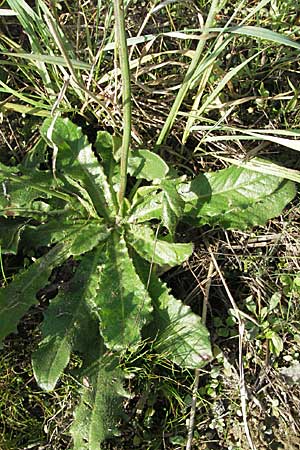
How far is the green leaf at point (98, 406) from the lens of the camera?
1932 mm

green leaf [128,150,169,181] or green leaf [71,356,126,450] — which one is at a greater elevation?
green leaf [128,150,169,181]

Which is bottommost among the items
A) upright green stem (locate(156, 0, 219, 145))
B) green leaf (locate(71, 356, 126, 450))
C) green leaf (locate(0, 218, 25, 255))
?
green leaf (locate(71, 356, 126, 450))

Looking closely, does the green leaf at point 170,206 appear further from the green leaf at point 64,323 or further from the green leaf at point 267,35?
the green leaf at point 267,35

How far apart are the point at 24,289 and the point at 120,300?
0.33 meters

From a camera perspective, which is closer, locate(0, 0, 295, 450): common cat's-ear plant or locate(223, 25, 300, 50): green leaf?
locate(223, 25, 300, 50): green leaf

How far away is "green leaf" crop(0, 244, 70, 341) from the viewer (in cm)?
199

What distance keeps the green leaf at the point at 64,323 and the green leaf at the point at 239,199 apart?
0.40m

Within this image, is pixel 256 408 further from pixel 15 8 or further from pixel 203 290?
pixel 15 8

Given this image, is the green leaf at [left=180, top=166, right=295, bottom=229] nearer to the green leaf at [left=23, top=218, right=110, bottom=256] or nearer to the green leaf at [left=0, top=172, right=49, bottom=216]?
the green leaf at [left=23, top=218, right=110, bottom=256]

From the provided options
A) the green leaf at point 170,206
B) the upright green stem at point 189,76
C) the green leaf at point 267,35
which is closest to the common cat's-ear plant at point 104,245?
the green leaf at point 170,206

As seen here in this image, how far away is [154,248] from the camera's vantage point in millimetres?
2062

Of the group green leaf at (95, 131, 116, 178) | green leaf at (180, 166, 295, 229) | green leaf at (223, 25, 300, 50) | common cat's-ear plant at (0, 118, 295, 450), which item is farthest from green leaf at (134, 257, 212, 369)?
green leaf at (223, 25, 300, 50)

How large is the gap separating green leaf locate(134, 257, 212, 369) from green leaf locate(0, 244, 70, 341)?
34 cm

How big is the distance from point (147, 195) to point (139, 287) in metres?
0.33
